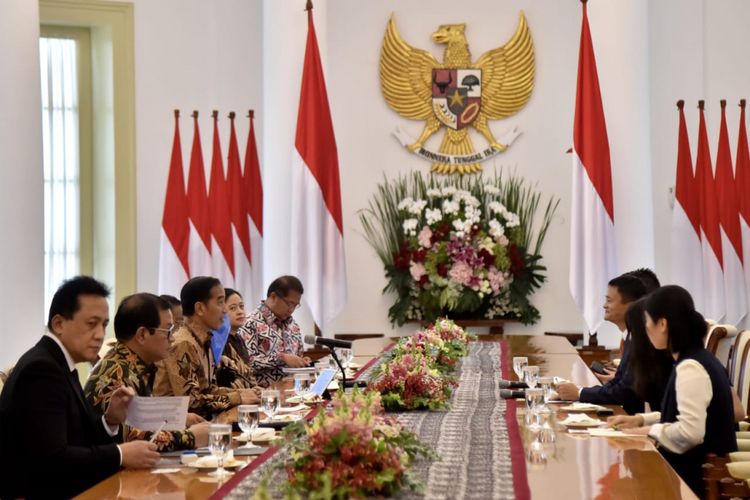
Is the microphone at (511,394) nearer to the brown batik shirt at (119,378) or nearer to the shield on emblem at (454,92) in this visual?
the brown batik shirt at (119,378)

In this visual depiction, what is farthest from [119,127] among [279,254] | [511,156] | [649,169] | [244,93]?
[649,169]

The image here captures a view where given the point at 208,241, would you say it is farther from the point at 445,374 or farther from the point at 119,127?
the point at 445,374

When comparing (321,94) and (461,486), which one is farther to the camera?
(321,94)

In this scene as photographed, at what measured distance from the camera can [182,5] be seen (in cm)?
934

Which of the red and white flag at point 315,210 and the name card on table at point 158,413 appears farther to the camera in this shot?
the red and white flag at point 315,210

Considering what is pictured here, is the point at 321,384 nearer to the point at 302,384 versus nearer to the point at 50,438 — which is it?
the point at 302,384

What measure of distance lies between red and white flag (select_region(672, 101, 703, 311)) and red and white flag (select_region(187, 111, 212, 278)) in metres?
3.84

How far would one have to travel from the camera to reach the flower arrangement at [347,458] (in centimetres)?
235

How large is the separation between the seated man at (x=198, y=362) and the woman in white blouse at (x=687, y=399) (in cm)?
165

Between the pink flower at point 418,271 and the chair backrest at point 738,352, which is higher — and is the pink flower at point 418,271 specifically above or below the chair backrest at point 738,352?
above

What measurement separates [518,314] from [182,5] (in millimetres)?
4005

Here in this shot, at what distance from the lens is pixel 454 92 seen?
31.5 feet

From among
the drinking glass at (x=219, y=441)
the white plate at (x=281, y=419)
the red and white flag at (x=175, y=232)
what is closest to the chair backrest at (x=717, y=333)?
the white plate at (x=281, y=419)

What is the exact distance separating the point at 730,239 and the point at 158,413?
6.13 metres
